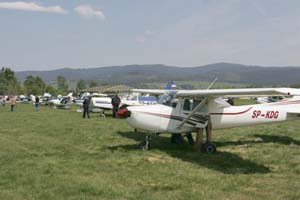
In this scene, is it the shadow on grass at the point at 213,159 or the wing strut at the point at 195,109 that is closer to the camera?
the shadow on grass at the point at 213,159

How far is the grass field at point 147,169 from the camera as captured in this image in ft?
23.7

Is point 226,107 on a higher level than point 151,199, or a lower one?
higher

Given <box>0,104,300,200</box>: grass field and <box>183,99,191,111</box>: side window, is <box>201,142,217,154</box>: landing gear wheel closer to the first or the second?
<box>0,104,300,200</box>: grass field

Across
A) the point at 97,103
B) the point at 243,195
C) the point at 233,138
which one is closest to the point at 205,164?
the point at 243,195

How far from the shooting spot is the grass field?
7.24m

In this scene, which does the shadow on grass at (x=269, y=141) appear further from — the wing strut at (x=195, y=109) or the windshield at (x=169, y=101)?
the windshield at (x=169, y=101)

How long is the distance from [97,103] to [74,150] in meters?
17.9

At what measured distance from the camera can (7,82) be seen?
110 meters

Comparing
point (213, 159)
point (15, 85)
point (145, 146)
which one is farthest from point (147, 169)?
point (15, 85)

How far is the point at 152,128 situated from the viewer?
11594 mm

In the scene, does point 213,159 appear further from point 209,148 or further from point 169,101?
point 169,101

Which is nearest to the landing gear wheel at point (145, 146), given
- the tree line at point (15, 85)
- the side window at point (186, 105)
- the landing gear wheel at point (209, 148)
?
the side window at point (186, 105)

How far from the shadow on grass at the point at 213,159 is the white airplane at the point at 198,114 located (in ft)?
1.77

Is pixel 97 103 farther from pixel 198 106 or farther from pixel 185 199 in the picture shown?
pixel 185 199
